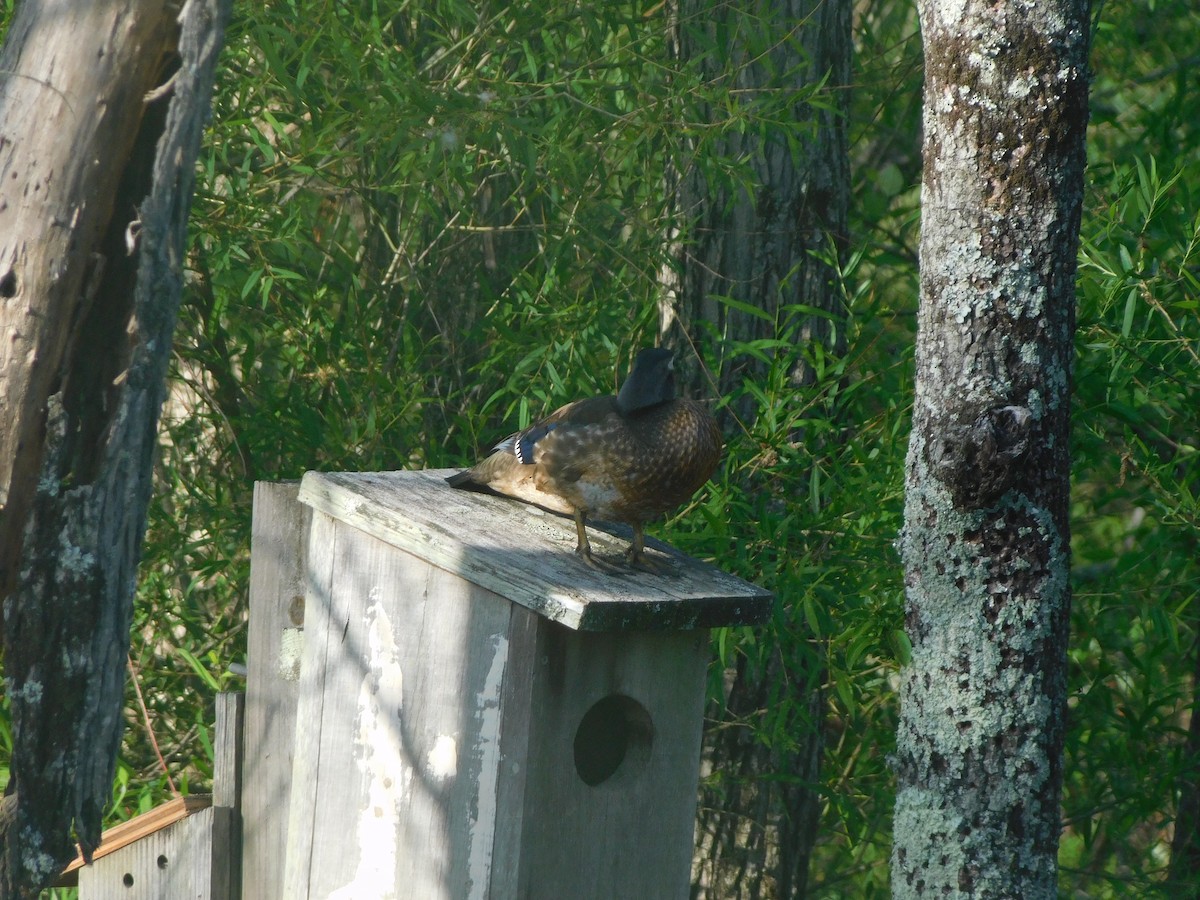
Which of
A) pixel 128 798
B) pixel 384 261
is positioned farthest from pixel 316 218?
pixel 128 798

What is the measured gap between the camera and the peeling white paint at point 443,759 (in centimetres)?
226

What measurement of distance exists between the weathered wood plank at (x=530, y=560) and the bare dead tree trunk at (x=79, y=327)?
0.58 m

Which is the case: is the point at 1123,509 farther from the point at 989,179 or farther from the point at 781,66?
the point at 989,179

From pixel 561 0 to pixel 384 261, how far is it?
0.93m

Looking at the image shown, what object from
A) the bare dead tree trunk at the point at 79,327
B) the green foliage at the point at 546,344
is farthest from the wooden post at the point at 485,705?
the bare dead tree trunk at the point at 79,327

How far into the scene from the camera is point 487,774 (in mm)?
2211

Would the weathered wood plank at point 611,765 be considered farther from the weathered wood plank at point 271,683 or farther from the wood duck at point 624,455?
the weathered wood plank at point 271,683

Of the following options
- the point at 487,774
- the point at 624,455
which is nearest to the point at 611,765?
the point at 487,774

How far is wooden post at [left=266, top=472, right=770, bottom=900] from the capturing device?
2189 millimetres

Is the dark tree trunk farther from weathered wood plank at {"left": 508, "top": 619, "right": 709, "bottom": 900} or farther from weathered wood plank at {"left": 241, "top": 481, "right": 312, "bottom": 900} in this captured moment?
weathered wood plank at {"left": 241, "top": 481, "right": 312, "bottom": 900}

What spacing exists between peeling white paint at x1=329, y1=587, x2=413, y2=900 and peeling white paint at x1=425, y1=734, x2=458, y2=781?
2.1 inches

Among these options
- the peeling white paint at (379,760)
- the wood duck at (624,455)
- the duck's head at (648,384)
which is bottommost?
the peeling white paint at (379,760)

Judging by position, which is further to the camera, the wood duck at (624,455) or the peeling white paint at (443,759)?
the wood duck at (624,455)

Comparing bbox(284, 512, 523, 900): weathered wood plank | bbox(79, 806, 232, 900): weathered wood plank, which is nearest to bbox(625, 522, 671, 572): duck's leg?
bbox(284, 512, 523, 900): weathered wood plank
